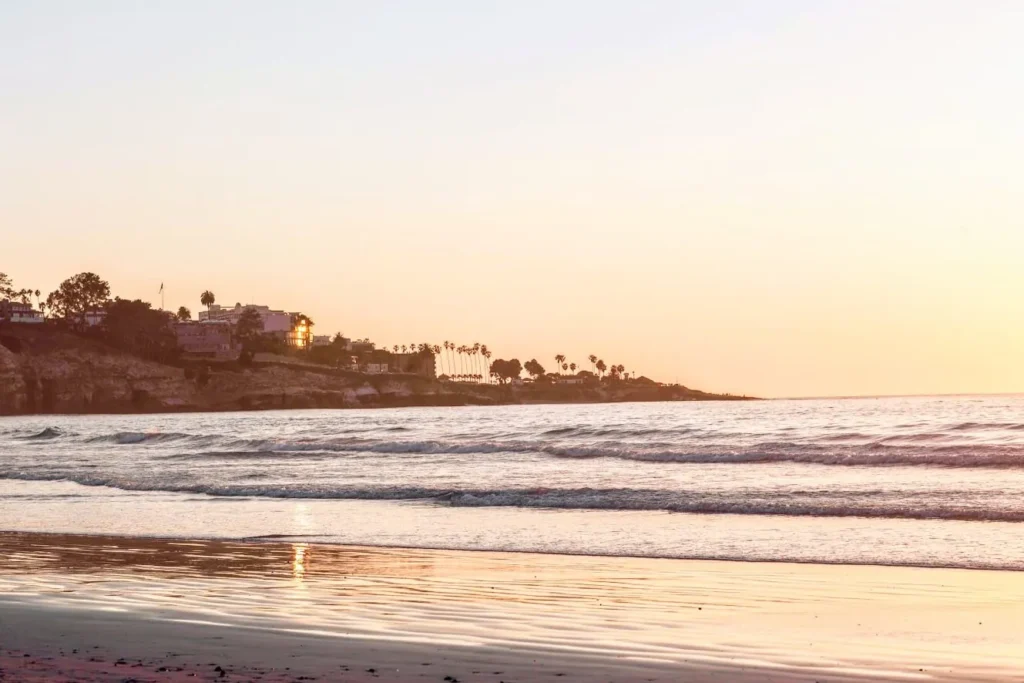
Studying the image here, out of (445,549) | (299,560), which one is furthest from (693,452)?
(299,560)

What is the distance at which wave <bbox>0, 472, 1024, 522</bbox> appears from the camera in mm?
21672

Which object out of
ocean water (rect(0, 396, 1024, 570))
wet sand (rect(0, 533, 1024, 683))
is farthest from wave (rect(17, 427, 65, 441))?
wet sand (rect(0, 533, 1024, 683))

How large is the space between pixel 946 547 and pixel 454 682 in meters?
11.1

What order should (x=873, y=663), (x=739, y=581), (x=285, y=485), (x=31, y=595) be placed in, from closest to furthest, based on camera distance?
1. (x=873, y=663)
2. (x=31, y=595)
3. (x=739, y=581)
4. (x=285, y=485)

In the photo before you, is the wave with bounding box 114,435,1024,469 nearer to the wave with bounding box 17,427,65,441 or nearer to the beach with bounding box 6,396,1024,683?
the beach with bounding box 6,396,1024,683

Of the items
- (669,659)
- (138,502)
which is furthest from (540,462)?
(669,659)

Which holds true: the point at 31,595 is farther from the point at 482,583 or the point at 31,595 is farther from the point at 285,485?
the point at 285,485

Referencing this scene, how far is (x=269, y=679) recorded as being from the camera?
27.9 feet

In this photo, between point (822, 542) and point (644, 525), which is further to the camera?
point (644, 525)

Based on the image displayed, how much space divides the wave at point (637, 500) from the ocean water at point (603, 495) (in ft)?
0.24

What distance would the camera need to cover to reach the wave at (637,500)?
21.7 m

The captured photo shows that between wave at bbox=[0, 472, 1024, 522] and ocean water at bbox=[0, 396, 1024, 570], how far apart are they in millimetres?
73

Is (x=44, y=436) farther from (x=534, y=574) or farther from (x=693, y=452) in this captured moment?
(x=534, y=574)

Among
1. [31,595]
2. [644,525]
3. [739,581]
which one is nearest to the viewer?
[31,595]
